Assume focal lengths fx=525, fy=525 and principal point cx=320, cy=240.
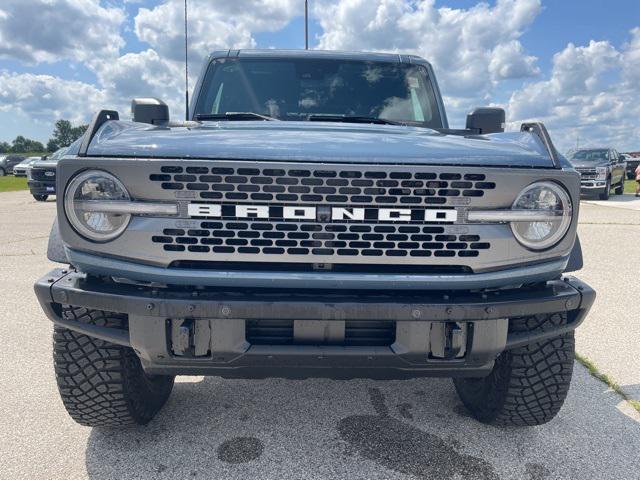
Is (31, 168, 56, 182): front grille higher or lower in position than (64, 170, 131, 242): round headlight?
lower

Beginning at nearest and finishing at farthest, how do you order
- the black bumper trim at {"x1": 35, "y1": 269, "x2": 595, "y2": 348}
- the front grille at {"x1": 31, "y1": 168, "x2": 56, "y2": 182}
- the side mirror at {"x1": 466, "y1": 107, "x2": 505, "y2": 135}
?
the black bumper trim at {"x1": 35, "y1": 269, "x2": 595, "y2": 348} < the side mirror at {"x1": 466, "y1": 107, "x2": 505, "y2": 135} < the front grille at {"x1": 31, "y1": 168, "x2": 56, "y2": 182}

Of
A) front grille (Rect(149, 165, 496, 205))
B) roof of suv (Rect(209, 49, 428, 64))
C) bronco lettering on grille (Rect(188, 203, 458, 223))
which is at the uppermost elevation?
roof of suv (Rect(209, 49, 428, 64))

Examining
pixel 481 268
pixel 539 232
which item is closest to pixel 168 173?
pixel 481 268

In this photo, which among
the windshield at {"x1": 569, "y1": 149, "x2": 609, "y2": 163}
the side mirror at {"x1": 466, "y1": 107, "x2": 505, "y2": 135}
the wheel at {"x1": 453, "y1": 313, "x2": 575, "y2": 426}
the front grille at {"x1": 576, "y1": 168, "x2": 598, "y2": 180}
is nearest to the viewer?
the wheel at {"x1": 453, "y1": 313, "x2": 575, "y2": 426}

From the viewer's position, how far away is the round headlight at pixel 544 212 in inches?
83.0

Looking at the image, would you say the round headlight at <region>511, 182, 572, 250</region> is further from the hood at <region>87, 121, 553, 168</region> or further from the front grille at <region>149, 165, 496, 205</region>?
the front grille at <region>149, 165, 496, 205</region>

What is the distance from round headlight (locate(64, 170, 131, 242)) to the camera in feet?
6.63

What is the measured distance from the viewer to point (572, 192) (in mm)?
2113

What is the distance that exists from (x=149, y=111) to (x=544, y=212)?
238 centimetres

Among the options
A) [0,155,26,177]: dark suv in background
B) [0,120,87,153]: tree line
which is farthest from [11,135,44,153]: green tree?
[0,155,26,177]: dark suv in background

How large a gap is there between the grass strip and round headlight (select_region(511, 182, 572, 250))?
1.56 m

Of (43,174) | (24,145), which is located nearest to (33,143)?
(24,145)

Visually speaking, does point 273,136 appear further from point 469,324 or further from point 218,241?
point 469,324

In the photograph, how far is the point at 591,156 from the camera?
63.8ft
